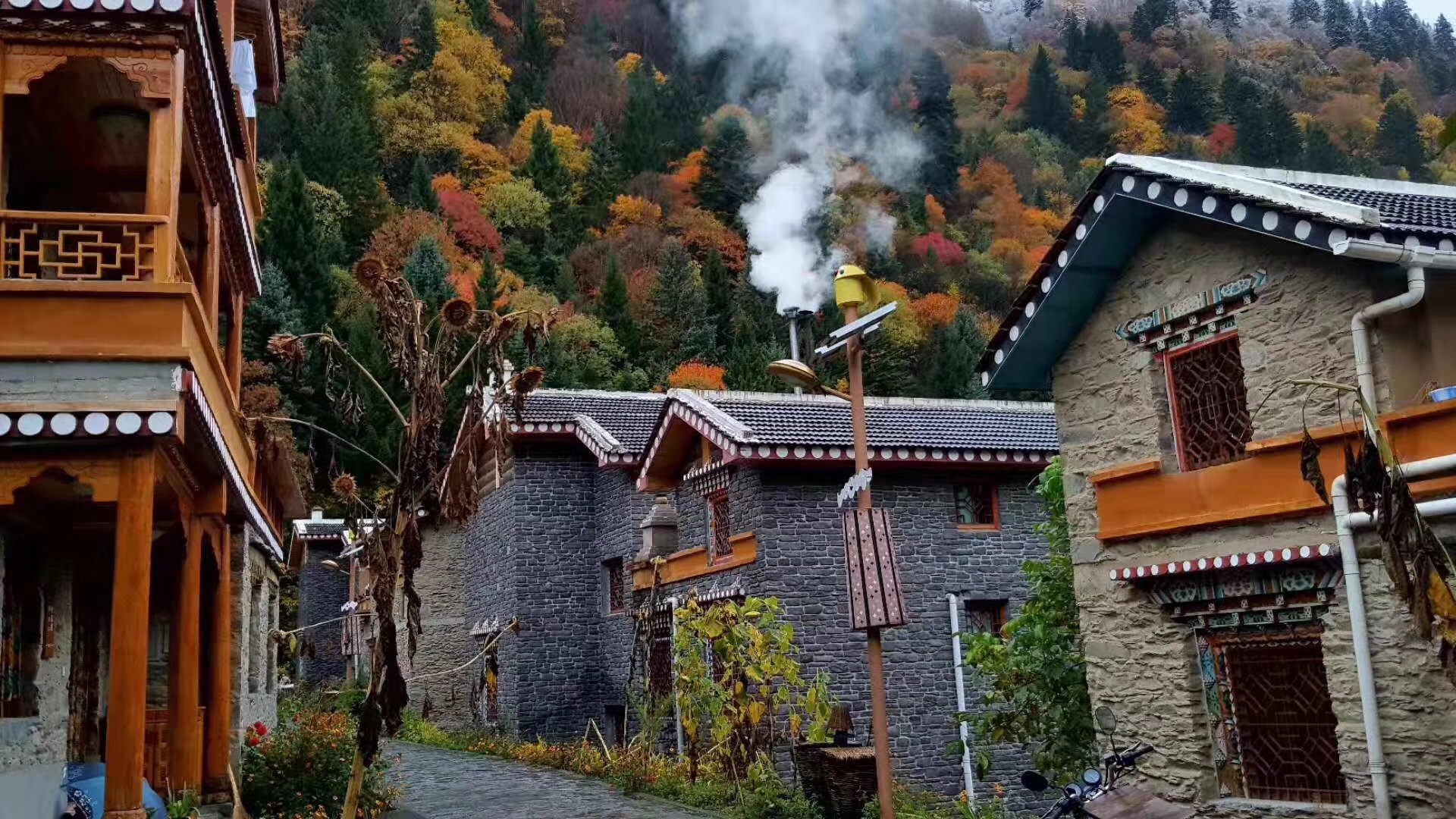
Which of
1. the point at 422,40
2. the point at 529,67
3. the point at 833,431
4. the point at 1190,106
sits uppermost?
the point at 529,67

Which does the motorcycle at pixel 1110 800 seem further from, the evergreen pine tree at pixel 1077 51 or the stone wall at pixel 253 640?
the evergreen pine tree at pixel 1077 51

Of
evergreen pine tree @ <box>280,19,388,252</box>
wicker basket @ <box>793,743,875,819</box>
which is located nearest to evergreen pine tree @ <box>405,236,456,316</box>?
evergreen pine tree @ <box>280,19,388,252</box>

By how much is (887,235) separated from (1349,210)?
151 feet

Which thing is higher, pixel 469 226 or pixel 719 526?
pixel 469 226

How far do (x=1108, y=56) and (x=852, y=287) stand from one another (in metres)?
72.2

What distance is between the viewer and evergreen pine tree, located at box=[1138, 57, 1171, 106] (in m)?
73.8

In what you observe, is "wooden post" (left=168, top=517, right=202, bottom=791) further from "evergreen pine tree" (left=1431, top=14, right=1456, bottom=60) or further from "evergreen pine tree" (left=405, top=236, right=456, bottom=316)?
"evergreen pine tree" (left=1431, top=14, right=1456, bottom=60)

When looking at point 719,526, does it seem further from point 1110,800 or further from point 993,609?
point 1110,800

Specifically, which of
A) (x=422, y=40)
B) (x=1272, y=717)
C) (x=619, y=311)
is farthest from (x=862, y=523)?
(x=422, y=40)

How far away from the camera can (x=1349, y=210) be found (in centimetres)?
962

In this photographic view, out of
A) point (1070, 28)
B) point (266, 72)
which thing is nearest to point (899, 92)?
point (1070, 28)

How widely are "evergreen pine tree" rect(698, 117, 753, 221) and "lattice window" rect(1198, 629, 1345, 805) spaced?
46.0 meters

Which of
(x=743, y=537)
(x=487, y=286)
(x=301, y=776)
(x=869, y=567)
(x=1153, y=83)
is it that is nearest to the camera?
(x=869, y=567)

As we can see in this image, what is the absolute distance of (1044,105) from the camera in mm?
71500
